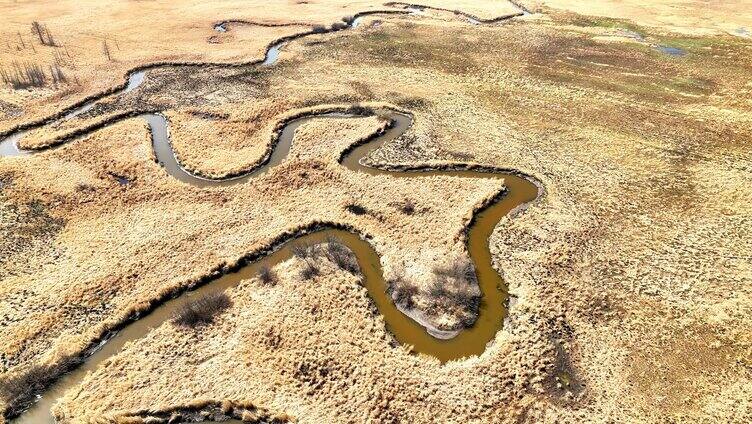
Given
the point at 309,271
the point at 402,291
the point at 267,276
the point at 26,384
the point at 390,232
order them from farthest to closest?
1. the point at 390,232
2. the point at 309,271
3. the point at 267,276
4. the point at 402,291
5. the point at 26,384

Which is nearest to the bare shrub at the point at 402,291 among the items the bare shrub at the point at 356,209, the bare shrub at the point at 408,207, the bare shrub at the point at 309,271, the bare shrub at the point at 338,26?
the bare shrub at the point at 309,271

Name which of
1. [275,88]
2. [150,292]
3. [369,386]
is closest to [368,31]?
[275,88]

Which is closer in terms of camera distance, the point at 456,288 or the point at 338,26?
the point at 456,288

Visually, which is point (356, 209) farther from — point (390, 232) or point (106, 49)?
point (106, 49)

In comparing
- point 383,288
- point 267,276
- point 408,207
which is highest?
point 408,207

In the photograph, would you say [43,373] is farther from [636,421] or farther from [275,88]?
[275,88]

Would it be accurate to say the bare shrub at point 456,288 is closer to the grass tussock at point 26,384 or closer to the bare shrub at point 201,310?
the bare shrub at point 201,310

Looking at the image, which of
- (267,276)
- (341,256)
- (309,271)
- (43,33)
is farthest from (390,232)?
(43,33)
